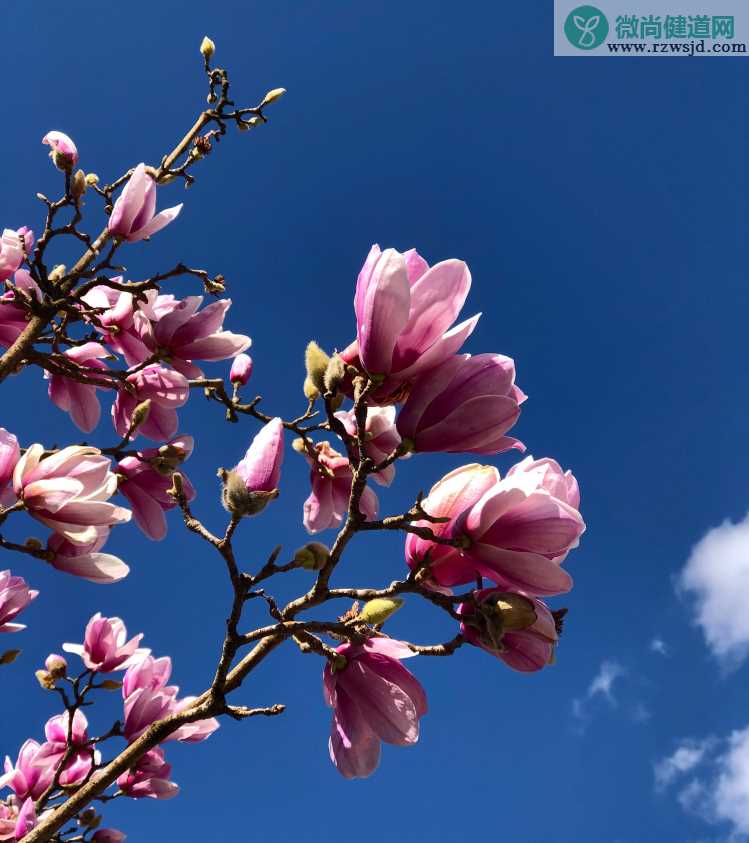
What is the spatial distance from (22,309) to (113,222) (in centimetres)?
41

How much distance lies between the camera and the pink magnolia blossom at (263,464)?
47.6 inches

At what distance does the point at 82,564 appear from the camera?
1626 millimetres

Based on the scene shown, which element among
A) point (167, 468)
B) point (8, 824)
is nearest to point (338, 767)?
point (167, 468)

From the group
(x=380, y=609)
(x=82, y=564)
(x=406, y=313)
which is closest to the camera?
(x=406, y=313)

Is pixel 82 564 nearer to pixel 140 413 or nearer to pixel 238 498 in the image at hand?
pixel 140 413

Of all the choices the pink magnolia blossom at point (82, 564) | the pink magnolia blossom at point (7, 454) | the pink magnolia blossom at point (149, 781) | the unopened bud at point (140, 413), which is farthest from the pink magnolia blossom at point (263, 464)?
the pink magnolia blossom at point (149, 781)

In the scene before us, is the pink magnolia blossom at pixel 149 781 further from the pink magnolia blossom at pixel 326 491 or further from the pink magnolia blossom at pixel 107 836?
the pink magnolia blossom at pixel 326 491

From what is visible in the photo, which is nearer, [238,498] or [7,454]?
[238,498]

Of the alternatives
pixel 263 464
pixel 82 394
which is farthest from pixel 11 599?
pixel 263 464

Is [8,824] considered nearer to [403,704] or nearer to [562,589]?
[403,704]

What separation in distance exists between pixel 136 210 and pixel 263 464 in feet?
4.74

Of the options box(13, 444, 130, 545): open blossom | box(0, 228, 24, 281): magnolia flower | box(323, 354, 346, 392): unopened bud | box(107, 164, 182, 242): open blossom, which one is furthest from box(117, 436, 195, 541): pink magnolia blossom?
box(323, 354, 346, 392): unopened bud

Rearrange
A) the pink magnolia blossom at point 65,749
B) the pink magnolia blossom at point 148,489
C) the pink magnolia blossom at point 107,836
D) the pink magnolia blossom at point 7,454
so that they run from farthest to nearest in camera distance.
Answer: the pink magnolia blossom at point 107,836
the pink magnolia blossom at point 65,749
the pink magnolia blossom at point 148,489
the pink magnolia blossom at point 7,454

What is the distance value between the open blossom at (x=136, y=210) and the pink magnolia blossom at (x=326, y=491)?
1052 millimetres
